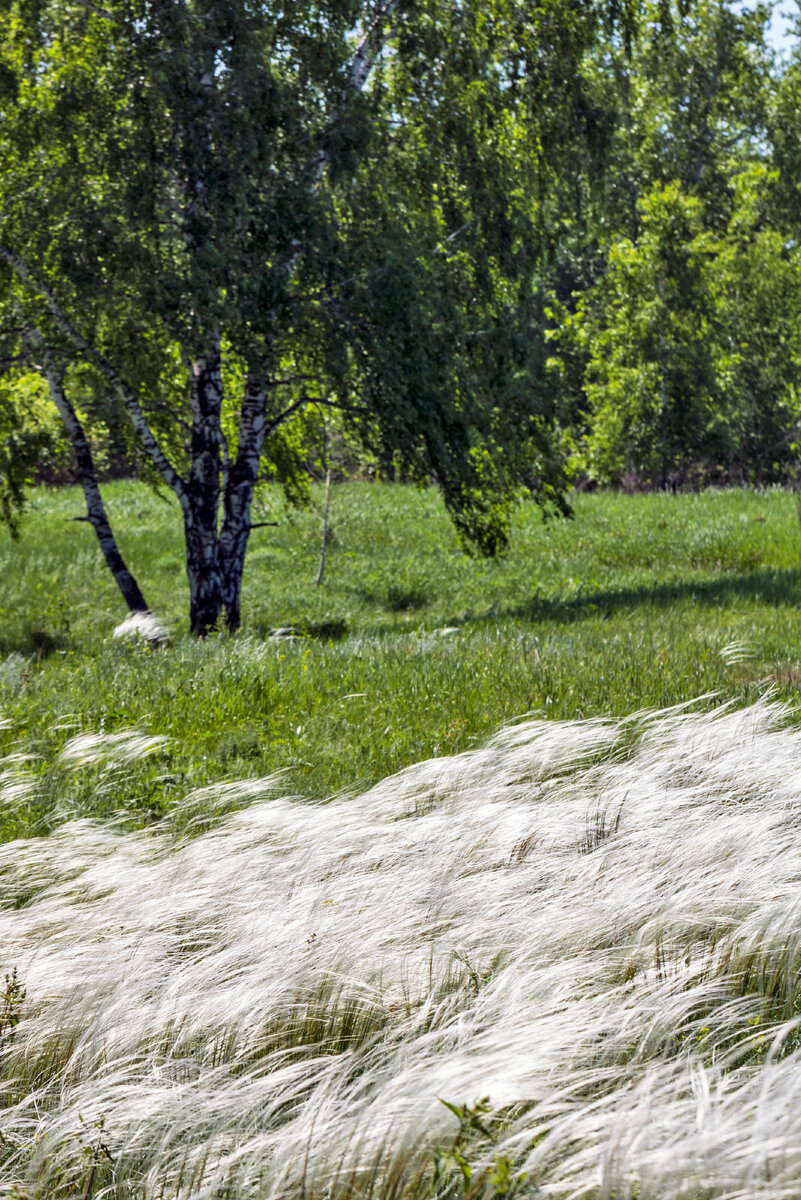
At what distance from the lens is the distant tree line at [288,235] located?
9.95 metres

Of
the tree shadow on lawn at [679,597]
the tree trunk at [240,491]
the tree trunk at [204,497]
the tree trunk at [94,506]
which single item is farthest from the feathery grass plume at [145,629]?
the tree shadow on lawn at [679,597]

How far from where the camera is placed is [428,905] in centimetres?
351

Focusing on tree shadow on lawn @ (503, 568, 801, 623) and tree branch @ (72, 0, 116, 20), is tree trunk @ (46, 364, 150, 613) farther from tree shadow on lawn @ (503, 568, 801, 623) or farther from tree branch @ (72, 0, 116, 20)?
tree shadow on lawn @ (503, 568, 801, 623)

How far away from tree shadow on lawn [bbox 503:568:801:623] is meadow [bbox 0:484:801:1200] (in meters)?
2.64

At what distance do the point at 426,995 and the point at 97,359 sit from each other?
10.5 meters

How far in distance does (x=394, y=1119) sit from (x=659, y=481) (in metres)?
35.7

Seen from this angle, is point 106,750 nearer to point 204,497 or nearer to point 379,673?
point 379,673

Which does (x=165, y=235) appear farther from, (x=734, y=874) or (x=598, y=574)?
(x=598, y=574)

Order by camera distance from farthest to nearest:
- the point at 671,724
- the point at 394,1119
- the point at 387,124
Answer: the point at 387,124 < the point at 671,724 < the point at 394,1119

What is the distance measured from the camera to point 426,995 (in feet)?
10.0

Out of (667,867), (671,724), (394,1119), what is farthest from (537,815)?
(394,1119)

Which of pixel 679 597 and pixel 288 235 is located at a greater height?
pixel 288 235

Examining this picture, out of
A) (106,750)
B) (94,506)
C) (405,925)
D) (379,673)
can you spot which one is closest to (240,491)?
(94,506)

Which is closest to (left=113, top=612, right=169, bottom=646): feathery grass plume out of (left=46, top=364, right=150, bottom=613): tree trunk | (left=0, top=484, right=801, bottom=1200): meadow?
(left=46, top=364, right=150, bottom=613): tree trunk
